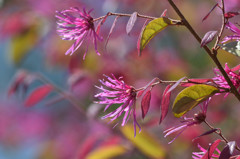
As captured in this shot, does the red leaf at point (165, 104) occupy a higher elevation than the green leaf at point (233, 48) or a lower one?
lower

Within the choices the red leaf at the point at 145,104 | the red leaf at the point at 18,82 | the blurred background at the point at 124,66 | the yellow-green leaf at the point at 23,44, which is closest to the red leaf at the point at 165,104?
the red leaf at the point at 145,104

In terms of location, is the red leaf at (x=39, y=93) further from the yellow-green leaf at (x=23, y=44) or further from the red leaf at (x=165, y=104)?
the red leaf at (x=165, y=104)

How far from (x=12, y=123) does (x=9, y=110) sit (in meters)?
0.17

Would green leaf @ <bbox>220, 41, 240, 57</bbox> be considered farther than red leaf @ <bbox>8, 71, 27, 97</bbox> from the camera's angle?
No

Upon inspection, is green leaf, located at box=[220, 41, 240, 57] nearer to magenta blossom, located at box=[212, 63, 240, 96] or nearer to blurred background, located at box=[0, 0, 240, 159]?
magenta blossom, located at box=[212, 63, 240, 96]

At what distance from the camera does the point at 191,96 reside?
0.63 meters

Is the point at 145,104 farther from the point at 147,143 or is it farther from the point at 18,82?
the point at 18,82

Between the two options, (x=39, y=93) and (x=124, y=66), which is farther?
(x=124, y=66)

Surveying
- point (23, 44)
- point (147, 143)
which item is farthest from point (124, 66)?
point (147, 143)

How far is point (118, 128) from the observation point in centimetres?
134

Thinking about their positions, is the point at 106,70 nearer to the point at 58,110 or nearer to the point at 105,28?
the point at 105,28

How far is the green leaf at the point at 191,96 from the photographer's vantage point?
0.62 m

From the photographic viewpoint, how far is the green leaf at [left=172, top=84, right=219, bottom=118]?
24.4 inches

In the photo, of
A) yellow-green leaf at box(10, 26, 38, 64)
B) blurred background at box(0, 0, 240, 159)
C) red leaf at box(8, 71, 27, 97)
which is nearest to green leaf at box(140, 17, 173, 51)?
blurred background at box(0, 0, 240, 159)
